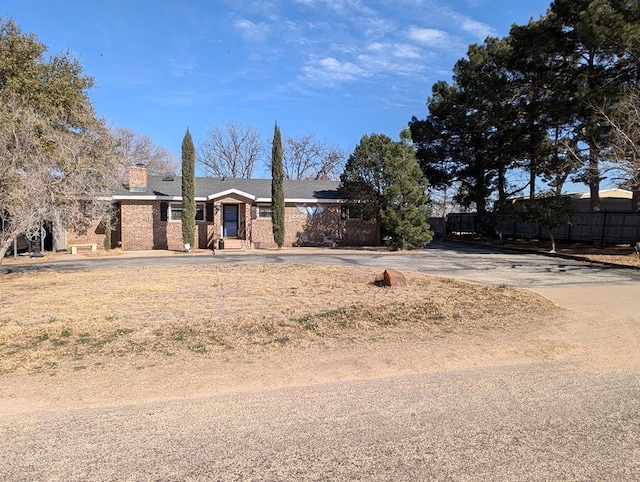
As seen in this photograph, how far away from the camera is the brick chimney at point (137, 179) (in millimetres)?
23122

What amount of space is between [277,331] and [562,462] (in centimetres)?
397

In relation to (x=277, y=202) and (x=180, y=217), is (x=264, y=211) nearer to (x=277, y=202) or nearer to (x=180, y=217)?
(x=277, y=202)

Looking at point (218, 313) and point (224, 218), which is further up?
point (224, 218)

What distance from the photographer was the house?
22656 mm

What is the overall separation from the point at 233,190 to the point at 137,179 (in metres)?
5.37

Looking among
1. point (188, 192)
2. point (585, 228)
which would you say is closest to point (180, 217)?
point (188, 192)

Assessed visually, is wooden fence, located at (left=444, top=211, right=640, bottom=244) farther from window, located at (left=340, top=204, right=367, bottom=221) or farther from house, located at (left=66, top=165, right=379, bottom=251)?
house, located at (left=66, top=165, right=379, bottom=251)

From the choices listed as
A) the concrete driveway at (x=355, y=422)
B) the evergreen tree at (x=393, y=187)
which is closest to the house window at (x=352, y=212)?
the evergreen tree at (x=393, y=187)

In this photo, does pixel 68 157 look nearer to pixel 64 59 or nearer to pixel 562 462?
pixel 64 59

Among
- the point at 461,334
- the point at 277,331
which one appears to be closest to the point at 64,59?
the point at 277,331

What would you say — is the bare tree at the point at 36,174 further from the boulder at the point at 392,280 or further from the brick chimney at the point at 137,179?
the brick chimney at the point at 137,179

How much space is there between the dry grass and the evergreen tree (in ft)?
35.0

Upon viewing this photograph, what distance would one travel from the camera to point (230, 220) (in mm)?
23953

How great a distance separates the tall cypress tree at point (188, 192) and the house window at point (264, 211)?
3741mm
